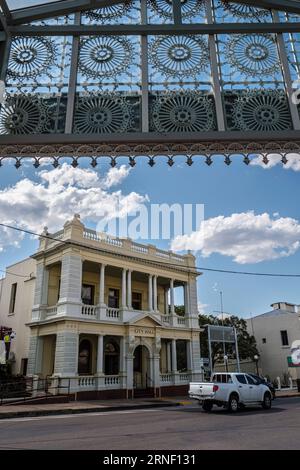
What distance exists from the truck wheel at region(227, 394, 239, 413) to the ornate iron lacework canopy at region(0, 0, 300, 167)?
1185cm

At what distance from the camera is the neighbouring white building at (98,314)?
2338 cm

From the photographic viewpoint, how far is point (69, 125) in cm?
568

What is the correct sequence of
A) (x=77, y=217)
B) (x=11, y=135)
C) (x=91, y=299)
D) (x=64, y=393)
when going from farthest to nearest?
(x=91, y=299)
(x=77, y=217)
(x=64, y=393)
(x=11, y=135)

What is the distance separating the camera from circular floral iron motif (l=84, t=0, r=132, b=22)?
6.73 m

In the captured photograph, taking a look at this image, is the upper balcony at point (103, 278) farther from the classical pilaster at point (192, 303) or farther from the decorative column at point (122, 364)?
the decorative column at point (122, 364)

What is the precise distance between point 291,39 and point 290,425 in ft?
30.0

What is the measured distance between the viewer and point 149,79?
20.3 ft

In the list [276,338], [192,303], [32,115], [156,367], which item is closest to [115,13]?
[32,115]

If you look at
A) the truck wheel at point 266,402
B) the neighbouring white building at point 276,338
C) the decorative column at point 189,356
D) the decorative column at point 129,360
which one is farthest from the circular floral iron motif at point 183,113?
the neighbouring white building at point 276,338

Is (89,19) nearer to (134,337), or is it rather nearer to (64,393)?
(64,393)

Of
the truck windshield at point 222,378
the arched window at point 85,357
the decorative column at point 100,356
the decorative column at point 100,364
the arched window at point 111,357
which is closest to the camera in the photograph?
the truck windshield at point 222,378

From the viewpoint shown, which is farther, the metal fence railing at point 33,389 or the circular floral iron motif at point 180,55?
the metal fence railing at point 33,389

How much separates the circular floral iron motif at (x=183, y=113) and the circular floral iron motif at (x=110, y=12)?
77.4 inches
